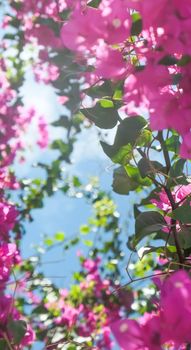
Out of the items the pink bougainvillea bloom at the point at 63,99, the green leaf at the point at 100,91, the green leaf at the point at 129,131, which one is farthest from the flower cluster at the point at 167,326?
the pink bougainvillea bloom at the point at 63,99

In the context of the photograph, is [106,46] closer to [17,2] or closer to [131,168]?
[131,168]

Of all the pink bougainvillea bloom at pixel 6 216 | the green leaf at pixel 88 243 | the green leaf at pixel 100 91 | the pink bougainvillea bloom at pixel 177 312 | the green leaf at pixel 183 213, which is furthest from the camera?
the green leaf at pixel 88 243

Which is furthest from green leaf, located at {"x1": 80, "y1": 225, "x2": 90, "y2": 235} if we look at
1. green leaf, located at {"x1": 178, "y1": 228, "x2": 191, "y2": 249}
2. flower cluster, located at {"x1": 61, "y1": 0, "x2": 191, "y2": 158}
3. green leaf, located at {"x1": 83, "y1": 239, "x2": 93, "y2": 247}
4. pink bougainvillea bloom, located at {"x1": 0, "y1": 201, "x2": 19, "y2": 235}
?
flower cluster, located at {"x1": 61, "y1": 0, "x2": 191, "y2": 158}

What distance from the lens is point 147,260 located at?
150 inches

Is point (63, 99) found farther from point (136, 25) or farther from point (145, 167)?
point (136, 25)

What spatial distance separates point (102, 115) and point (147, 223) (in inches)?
10.1

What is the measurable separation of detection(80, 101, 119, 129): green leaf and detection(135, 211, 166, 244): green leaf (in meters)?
0.22

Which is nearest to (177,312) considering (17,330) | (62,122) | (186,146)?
(186,146)

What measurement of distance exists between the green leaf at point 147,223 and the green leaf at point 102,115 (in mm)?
218

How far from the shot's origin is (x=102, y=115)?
1186mm

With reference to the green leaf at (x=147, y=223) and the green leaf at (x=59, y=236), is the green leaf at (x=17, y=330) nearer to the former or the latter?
the green leaf at (x=147, y=223)

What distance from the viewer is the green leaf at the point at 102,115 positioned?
1184 millimetres

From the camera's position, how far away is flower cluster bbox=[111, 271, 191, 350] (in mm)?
697

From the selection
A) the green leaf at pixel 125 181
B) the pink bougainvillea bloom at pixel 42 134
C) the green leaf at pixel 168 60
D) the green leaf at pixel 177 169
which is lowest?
the green leaf at pixel 168 60
